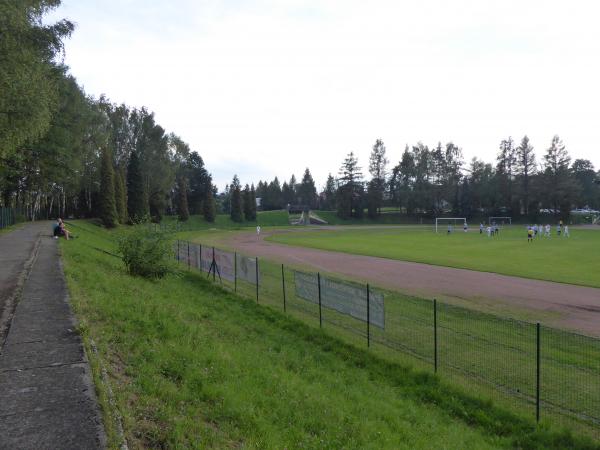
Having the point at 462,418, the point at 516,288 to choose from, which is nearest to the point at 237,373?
the point at 462,418

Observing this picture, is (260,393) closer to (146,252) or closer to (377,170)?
(146,252)

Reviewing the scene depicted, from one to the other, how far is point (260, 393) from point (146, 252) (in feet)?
42.8

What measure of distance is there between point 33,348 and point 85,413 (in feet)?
8.93

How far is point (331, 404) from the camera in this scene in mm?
7586

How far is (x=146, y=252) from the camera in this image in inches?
738

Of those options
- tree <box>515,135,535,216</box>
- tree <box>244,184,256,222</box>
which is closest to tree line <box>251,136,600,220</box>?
tree <box>515,135,535,216</box>

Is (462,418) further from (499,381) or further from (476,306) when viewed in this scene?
(476,306)

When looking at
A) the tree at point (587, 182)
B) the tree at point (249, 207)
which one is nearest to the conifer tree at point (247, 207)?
the tree at point (249, 207)

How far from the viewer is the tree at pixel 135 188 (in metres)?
65.3

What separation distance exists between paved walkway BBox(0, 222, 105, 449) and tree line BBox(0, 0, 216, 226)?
38.7 ft

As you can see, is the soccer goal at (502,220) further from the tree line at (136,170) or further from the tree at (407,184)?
the tree at (407,184)

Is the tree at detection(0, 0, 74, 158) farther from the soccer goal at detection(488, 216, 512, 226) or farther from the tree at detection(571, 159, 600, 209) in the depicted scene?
the tree at detection(571, 159, 600, 209)

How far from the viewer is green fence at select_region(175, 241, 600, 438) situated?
8516mm

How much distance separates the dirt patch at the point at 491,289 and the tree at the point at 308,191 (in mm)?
124027
